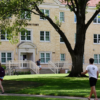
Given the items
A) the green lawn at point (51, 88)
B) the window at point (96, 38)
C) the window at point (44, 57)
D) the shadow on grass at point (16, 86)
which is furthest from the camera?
the window at point (96, 38)

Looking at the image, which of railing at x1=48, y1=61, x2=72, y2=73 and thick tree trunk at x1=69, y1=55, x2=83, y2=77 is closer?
thick tree trunk at x1=69, y1=55, x2=83, y2=77

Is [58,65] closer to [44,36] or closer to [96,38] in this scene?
[44,36]

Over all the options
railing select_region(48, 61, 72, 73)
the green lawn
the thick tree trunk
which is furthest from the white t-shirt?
railing select_region(48, 61, 72, 73)

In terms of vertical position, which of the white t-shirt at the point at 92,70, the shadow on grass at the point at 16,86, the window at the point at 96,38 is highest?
the window at the point at 96,38

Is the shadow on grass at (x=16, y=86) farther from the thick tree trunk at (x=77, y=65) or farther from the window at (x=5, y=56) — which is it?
the window at (x=5, y=56)

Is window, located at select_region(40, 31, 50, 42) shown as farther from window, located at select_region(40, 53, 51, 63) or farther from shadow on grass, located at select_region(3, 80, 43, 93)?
shadow on grass, located at select_region(3, 80, 43, 93)

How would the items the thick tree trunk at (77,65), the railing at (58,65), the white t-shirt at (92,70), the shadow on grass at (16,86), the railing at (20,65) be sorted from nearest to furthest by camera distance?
the white t-shirt at (92,70) → the shadow on grass at (16,86) → the thick tree trunk at (77,65) → the railing at (20,65) → the railing at (58,65)

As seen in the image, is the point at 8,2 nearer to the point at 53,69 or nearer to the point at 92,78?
the point at 92,78

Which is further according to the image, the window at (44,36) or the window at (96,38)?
the window at (96,38)

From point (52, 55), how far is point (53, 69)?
96.0 inches

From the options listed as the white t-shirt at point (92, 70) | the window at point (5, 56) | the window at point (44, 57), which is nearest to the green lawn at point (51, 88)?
the white t-shirt at point (92, 70)

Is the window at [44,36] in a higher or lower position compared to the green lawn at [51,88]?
higher

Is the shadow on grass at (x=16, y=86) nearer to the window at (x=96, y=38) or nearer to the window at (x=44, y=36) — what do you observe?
the window at (x=44, y=36)

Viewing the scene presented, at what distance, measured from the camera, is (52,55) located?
48.8 metres
